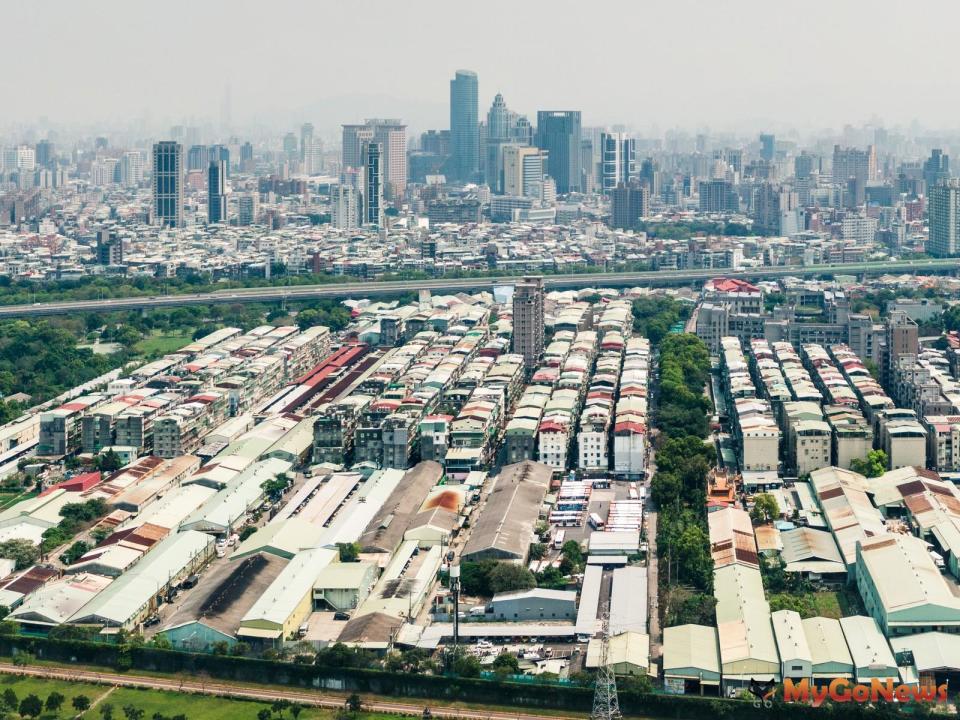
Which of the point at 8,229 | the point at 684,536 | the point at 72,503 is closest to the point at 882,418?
the point at 684,536

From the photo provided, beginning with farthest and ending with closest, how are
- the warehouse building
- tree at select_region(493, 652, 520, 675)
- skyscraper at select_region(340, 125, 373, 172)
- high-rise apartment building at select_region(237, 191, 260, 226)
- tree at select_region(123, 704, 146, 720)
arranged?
1. skyscraper at select_region(340, 125, 373, 172)
2. high-rise apartment building at select_region(237, 191, 260, 226)
3. the warehouse building
4. tree at select_region(493, 652, 520, 675)
5. tree at select_region(123, 704, 146, 720)

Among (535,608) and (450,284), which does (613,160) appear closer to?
(450,284)

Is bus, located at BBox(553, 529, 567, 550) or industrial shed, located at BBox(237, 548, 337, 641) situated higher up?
bus, located at BBox(553, 529, 567, 550)

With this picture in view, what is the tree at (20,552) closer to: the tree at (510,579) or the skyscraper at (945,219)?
the tree at (510,579)

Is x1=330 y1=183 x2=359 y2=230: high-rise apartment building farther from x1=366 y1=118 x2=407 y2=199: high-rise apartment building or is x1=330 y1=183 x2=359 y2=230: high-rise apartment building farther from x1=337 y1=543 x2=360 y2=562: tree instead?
x1=337 y1=543 x2=360 y2=562: tree

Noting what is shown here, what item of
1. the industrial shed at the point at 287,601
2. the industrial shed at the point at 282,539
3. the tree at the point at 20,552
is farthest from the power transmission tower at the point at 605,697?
the tree at the point at 20,552

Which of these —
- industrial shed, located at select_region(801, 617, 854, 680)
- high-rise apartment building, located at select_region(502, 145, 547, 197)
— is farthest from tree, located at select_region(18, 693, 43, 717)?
high-rise apartment building, located at select_region(502, 145, 547, 197)

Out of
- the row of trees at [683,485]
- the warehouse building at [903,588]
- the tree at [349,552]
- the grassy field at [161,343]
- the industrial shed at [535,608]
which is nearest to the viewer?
the warehouse building at [903,588]
